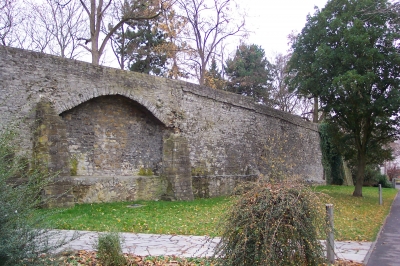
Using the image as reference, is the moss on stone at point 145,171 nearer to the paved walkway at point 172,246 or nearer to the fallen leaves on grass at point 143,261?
the paved walkway at point 172,246

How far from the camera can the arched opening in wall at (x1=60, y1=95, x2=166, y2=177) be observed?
437 inches

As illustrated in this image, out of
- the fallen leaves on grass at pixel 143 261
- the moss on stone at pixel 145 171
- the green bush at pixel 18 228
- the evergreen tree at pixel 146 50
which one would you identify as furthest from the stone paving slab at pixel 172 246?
the evergreen tree at pixel 146 50

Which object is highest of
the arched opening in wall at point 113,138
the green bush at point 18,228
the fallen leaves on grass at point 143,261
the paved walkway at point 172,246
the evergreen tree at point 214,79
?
the evergreen tree at point 214,79

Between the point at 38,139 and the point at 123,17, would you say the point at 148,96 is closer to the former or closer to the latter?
the point at 38,139

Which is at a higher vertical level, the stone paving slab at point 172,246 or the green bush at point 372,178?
the green bush at point 372,178

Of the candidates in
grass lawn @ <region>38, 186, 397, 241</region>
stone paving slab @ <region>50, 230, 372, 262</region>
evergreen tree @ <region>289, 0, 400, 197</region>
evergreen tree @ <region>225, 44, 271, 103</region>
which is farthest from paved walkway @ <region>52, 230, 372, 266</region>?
evergreen tree @ <region>225, 44, 271, 103</region>

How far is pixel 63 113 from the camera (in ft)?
35.2

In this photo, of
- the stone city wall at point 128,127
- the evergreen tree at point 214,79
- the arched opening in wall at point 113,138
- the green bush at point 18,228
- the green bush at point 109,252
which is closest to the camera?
the green bush at point 18,228

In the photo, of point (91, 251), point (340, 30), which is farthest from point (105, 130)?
point (340, 30)

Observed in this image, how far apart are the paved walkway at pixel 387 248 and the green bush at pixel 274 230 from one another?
80.1 inches

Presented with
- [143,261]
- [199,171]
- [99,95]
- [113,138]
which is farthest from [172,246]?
[199,171]

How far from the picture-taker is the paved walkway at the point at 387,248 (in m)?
5.50

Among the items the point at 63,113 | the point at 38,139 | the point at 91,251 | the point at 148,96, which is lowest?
the point at 91,251

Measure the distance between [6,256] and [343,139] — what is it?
50.2 feet
